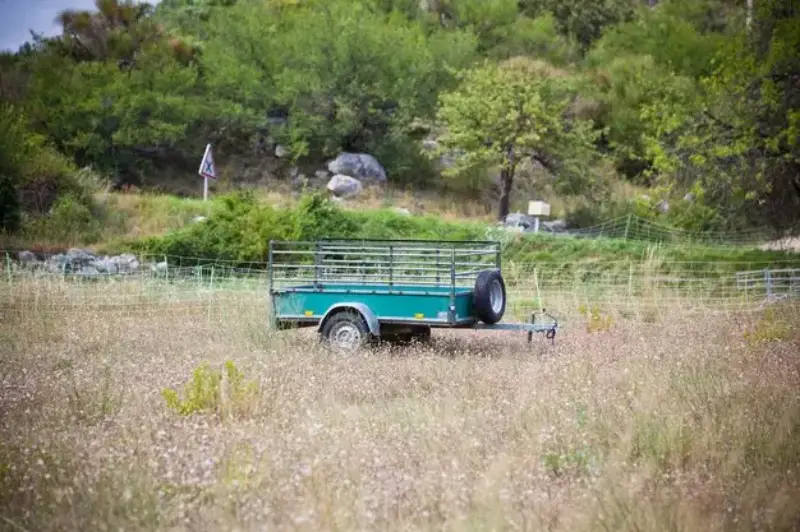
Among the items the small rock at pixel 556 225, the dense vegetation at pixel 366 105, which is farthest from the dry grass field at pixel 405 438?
the small rock at pixel 556 225

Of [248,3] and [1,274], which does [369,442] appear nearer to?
[1,274]

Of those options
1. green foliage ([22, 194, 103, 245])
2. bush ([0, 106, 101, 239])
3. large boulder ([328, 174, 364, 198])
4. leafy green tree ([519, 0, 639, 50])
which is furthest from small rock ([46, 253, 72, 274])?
leafy green tree ([519, 0, 639, 50])

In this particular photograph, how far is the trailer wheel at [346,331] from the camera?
35.7ft

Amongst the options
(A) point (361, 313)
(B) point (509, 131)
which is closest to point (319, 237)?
(B) point (509, 131)

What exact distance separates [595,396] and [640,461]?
1.69m

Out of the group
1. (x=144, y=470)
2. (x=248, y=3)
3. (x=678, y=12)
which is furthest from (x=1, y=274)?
(x=678, y=12)

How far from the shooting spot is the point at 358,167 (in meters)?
35.2

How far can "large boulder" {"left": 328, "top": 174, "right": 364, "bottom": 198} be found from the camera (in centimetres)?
3309

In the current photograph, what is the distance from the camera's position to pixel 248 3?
4591 centimetres

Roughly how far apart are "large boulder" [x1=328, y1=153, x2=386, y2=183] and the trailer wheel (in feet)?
79.6

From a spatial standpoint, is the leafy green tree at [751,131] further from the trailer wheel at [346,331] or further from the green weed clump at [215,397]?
the green weed clump at [215,397]

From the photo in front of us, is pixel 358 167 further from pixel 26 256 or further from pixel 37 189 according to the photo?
pixel 26 256

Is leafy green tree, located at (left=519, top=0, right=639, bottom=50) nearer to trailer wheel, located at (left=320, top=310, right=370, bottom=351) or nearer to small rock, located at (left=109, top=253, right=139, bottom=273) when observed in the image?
small rock, located at (left=109, top=253, right=139, bottom=273)

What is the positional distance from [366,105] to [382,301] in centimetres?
2561
